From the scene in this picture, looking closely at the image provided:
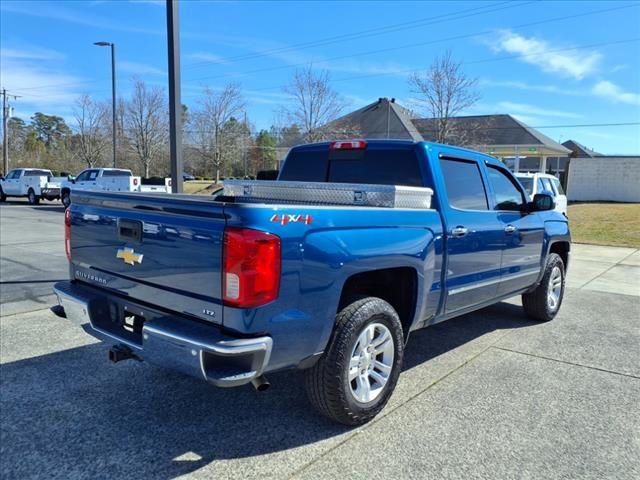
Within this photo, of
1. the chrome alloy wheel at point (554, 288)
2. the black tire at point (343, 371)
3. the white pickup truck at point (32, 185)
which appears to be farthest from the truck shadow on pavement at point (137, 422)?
the white pickup truck at point (32, 185)

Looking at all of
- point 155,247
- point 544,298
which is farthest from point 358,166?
point 544,298

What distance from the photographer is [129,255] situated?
10.6 feet

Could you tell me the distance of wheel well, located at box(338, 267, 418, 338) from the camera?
11.9 feet

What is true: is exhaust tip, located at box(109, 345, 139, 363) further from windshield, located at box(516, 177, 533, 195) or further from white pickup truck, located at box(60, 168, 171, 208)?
white pickup truck, located at box(60, 168, 171, 208)

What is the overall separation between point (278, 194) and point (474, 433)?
2.12m

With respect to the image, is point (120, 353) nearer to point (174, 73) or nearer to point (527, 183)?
point (174, 73)

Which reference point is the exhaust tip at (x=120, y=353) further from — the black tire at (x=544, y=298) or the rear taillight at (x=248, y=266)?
the black tire at (x=544, y=298)

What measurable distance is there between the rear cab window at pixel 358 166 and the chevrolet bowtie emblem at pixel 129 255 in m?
Result: 2.10

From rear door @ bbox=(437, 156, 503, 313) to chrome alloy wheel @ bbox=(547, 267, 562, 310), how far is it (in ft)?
5.18

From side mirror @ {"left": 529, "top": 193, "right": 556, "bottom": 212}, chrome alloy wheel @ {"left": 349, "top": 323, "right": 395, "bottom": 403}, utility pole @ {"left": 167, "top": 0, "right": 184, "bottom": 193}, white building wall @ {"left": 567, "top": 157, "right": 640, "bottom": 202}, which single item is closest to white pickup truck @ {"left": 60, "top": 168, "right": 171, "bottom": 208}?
utility pole @ {"left": 167, "top": 0, "right": 184, "bottom": 193}

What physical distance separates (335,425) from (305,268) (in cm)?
124

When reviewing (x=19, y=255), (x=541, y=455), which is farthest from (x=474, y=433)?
(x=19, y=255)

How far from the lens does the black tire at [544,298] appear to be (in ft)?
19.4

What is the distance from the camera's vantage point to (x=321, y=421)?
3.46 metres
